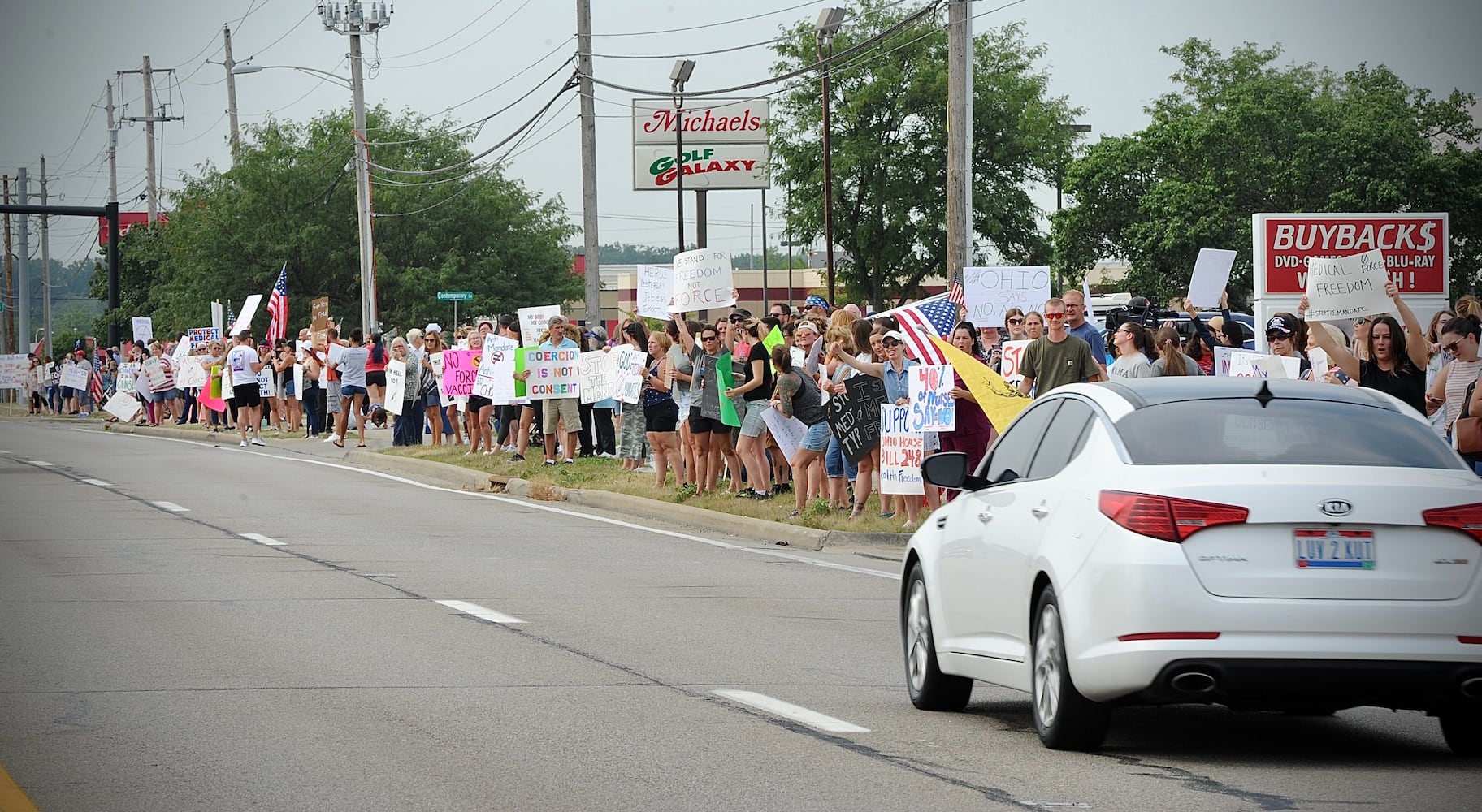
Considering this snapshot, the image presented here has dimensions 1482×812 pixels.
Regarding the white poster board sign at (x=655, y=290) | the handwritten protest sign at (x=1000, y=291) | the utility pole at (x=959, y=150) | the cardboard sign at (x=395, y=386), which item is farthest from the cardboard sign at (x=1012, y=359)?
the cardboard sign at (x=395, y=386)

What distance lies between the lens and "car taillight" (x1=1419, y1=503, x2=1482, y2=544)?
7.04 m

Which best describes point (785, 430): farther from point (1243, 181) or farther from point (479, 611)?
point (1243, 181)

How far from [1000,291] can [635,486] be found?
15.4 ft

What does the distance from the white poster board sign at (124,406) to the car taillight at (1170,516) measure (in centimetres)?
4225

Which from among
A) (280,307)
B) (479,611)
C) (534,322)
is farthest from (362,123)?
(479,611)

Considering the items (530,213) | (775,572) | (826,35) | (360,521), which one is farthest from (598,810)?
(530,213)

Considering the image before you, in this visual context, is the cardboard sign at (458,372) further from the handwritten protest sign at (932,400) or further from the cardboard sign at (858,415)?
the handwritten protest sign at (932,400)

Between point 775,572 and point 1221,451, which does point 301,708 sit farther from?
point 775,572

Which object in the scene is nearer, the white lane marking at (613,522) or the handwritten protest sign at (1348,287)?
the handwritten protest sign at (1348,287)

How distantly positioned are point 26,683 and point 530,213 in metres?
71.9

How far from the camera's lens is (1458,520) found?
7.04m

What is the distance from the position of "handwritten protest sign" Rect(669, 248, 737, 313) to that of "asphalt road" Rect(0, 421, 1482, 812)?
655 cm

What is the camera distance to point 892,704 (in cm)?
915

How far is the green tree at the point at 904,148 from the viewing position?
69.0 metres
